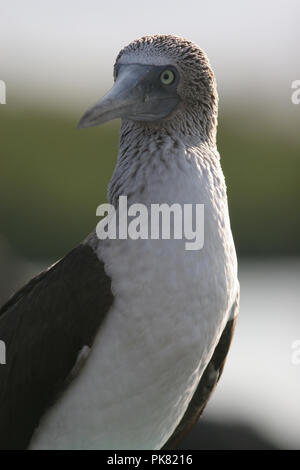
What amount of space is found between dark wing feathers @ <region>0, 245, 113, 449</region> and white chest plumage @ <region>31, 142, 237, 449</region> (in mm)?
66

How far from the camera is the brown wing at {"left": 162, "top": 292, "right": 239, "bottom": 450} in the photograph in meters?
4.45

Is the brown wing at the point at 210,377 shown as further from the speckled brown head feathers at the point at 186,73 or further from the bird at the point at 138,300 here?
the speckled brown head feathers at the point at 186,73

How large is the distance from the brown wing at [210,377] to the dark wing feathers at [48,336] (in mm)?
762

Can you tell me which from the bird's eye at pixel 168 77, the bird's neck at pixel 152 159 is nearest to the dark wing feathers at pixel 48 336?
the bird's neck at pixel 152 159

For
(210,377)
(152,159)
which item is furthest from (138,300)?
(210,377)

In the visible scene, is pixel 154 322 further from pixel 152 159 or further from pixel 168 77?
pixel 168 77

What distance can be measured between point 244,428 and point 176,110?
5.44 m

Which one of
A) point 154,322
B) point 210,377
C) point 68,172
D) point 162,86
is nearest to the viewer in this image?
point 154,322

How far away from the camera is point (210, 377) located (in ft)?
14.8

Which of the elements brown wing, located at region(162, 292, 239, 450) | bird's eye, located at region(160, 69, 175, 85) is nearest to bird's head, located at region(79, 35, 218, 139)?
bird's eye, located at region(160, 69, 175, 85)

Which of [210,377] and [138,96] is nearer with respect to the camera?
[138,96]

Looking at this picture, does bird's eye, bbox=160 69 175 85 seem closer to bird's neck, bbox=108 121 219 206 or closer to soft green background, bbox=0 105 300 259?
bird's neck, bbox=108 121 219 206

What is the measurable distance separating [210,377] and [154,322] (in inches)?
29.9
